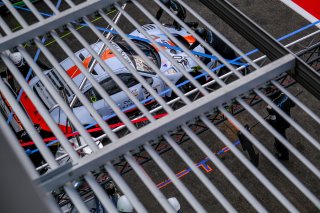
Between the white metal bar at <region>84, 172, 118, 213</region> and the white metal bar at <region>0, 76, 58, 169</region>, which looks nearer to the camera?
the white metal bar at <region>84, 172, 118, 213</region>

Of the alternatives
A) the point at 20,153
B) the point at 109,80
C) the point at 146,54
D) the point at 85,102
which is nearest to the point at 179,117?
the point at 85,102

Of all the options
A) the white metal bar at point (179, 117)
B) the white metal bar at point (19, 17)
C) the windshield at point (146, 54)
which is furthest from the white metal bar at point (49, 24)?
the windshield at point (146, 54)

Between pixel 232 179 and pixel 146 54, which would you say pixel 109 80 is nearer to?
pixel 146 54

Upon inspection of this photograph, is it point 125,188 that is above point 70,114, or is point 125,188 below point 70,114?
below

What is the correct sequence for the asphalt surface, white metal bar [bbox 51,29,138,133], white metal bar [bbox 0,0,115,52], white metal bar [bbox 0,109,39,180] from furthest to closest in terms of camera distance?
1. the asphalt surface
2. white metal bar [bbox 0,0,115,52]
3. white metal bar [bbox 51,29,138,133]
4. white metal bar [bbox 0,109,39,180]

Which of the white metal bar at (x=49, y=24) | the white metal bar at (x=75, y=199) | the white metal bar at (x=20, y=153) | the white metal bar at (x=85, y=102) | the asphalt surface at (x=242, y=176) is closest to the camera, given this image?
the white metal bar at (x=20, y=153)

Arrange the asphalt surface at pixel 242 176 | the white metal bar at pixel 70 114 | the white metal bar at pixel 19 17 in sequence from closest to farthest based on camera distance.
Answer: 1. the white metal bar at pixel 70 114
2. the white metal bar at pixel 19 17
3. the asphalt surface at pixel 242 176

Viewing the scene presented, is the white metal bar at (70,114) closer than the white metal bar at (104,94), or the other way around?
the white metal bar at (70,114)

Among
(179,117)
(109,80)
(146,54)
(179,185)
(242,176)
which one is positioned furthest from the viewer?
(146,54)

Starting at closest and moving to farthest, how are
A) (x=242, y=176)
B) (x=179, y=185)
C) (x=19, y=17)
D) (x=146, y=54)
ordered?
(x=179, y=185)
(x=19, y=17)
(x=242, y=176)
(x=146, y=54)

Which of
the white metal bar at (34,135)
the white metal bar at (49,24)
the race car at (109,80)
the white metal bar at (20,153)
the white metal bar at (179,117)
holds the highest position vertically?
Answer: the race car at (109,80)

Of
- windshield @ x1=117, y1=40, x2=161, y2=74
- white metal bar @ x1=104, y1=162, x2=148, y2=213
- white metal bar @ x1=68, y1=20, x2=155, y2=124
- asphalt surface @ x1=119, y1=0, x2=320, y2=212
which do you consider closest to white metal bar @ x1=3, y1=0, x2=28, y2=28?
white metal bar @ x1=68, y1=20, x2=155, y2=124

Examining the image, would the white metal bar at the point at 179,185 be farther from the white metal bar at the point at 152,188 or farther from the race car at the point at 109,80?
the race car at the point at 109,80

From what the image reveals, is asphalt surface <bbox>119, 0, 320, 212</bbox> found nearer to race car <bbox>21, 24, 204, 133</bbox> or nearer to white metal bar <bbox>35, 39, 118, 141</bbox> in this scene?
race car <bbox>21, 24, 204, 133</bbox>
